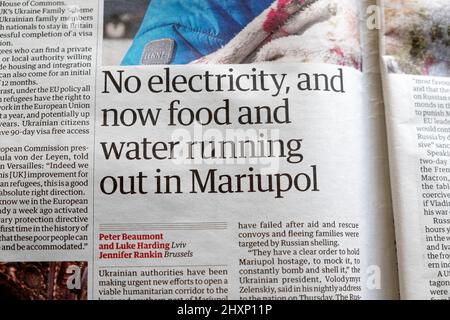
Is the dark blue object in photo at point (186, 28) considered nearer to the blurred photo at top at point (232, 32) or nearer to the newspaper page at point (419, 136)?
the blurred photo at top at point (232, 32)

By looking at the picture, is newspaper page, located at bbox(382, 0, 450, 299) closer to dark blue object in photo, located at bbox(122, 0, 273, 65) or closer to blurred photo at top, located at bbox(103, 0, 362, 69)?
blurred photo at top, located at bbox(103, 0, 362, 69)

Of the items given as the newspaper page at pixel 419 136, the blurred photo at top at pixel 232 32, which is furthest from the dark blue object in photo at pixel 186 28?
the newspaper page at pixel 419 136

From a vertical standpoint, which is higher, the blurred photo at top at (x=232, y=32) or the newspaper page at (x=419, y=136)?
the blurred photo at top at (x=232, y=32)

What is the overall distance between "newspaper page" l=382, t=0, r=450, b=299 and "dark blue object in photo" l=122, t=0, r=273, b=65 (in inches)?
6.1

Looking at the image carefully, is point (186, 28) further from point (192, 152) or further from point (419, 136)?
point (419, 136)

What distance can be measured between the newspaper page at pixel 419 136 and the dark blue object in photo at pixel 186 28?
154mm

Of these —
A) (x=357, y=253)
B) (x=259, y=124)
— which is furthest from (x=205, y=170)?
(x=357, y=253)

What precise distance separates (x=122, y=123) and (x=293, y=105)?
18 centimetres

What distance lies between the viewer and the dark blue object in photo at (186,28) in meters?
0.57

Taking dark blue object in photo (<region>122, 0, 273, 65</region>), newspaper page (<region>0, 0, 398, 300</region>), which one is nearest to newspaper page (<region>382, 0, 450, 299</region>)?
newspaper page (<region>0, 0, 398, 300</region>)

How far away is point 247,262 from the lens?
54 cm

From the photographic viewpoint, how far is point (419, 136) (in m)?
0.55
